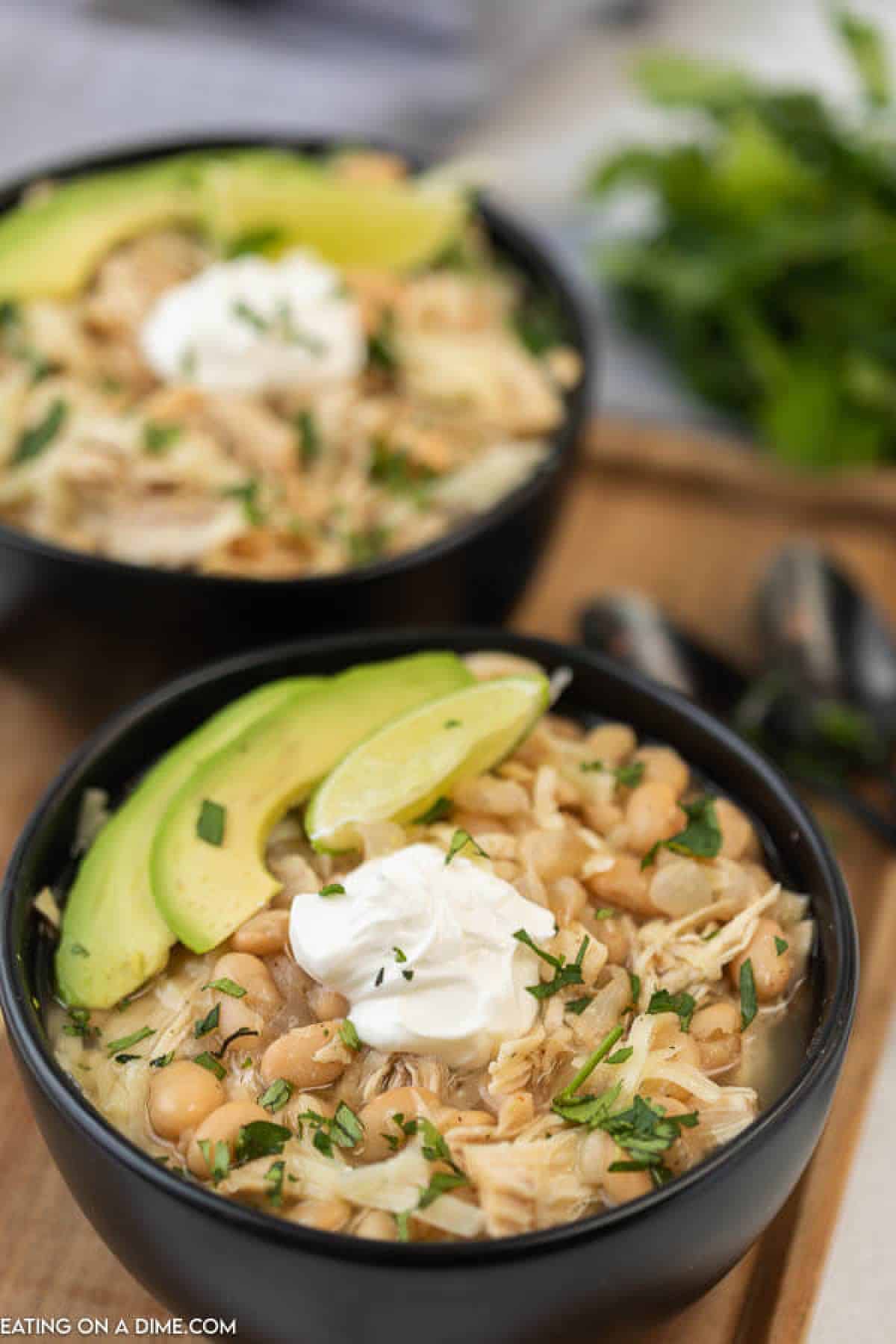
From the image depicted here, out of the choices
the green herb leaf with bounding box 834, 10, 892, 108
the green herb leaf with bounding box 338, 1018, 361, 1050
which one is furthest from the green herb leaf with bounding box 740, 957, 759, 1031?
the green herb leaf with bounding box 834, 10, 892, 108

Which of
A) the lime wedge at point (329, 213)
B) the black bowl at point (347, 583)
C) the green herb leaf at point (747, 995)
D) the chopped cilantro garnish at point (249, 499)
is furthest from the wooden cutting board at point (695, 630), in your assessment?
the lime wedge at point (329, 213)

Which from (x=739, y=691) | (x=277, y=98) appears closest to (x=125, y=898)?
(x=739, y=691)

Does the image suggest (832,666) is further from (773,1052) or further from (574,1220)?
(574,1220)

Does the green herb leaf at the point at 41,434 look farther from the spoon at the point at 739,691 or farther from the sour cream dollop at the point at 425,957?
the sour cream dollop at the point at 425,957

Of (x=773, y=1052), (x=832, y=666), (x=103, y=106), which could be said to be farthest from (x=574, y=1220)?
(x=103, y=106)

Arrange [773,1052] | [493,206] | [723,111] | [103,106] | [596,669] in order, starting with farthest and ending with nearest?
[103,106] < [723,111] < [493,206] < [596,669] < [773,1052]

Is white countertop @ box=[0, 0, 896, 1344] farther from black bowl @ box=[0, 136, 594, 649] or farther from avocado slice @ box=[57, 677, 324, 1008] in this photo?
avocado slice @ box=[57, 677, 324, 1008]
